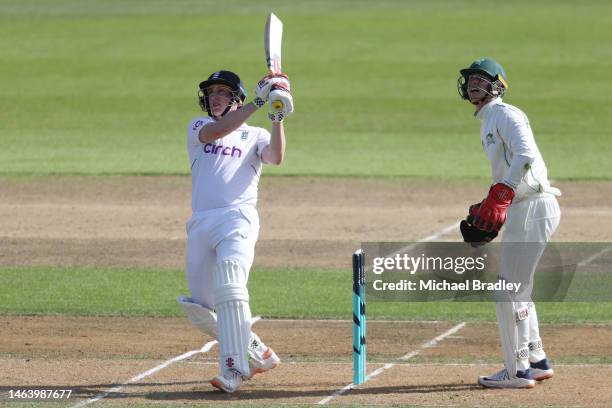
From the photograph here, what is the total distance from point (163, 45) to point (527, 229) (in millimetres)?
28084

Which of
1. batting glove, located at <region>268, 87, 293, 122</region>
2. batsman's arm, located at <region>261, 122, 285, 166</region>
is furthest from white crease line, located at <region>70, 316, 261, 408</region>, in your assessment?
batting glove, located at <region>268, 87, 293, 122</region>

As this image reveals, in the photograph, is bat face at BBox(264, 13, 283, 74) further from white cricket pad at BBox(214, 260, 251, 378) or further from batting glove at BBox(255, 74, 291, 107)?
white cricket pad at BBox(214, 260, 251, 378)

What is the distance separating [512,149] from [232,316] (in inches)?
88.8

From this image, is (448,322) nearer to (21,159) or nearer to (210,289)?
(210,289)

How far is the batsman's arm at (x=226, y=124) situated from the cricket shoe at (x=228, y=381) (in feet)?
5.40

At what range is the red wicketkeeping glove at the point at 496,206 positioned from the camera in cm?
855

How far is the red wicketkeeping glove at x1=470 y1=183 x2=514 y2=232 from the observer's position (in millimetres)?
8547

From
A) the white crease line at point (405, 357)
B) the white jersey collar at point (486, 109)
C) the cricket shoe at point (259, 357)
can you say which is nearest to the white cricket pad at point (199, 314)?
the cricket shoe at point (259, 357)

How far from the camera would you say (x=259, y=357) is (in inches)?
357

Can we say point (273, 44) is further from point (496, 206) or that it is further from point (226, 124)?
point (496, 206)

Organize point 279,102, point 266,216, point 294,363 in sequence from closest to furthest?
point 279,102 < point 294,363 < point 266,216

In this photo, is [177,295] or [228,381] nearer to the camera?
[228,381]

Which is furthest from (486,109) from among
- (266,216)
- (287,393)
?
(266,216)

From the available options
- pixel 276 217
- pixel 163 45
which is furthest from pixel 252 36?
pixel 276 217
